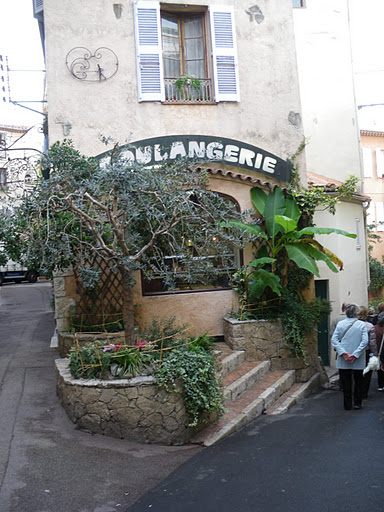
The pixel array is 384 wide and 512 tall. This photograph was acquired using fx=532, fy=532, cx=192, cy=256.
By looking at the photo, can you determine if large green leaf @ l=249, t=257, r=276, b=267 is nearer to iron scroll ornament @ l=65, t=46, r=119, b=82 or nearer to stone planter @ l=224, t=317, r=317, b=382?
stone planter @ l=224, t=317, r=317, b=382

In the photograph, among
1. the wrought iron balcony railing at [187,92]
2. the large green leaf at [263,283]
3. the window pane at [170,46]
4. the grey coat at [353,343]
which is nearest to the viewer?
the grey coat at [353,343]

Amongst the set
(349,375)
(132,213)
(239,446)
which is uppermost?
(132,213)

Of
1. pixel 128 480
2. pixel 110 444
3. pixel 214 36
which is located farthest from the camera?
pixel 214 36

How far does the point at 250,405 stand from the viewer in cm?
826

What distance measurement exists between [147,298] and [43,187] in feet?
12.8

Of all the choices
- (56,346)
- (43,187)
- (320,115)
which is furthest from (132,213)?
(320,115)

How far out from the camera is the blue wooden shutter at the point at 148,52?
35.7 feet

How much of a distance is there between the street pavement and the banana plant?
286 cm

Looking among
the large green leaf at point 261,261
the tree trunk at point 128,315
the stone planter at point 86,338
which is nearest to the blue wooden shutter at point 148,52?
the large green leaf at point 261,261

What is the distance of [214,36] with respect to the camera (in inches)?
448

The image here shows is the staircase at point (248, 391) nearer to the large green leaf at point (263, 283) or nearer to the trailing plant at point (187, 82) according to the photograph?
the large green leaf at point (263, 283)

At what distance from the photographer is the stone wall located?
6832mm

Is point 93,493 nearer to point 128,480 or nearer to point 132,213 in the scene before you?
point 128,480

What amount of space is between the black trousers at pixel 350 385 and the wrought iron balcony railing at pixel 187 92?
638cm
